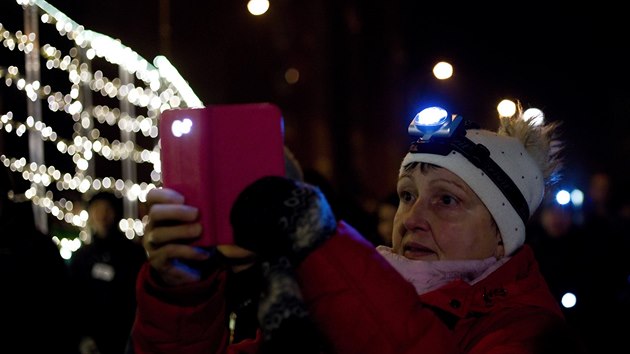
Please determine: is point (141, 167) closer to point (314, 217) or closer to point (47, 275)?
point (47, 275)

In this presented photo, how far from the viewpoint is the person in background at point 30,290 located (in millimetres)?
3420

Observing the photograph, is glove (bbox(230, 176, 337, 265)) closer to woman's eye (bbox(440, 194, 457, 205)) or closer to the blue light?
woman's eye (bbox(440, 194, 457, 205))

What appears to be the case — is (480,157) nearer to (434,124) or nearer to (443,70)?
(434,124)

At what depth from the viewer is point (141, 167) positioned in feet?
27.5

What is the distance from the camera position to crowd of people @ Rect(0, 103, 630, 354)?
1.55m

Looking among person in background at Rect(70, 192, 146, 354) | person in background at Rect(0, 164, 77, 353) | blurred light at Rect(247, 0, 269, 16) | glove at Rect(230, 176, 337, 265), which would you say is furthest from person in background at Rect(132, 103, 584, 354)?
blurred light at Rect(247, 0, 269, 16)

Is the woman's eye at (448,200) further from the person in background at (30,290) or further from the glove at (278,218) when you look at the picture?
the person in background at (30,290)

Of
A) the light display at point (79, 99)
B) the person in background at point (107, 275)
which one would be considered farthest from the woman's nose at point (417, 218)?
the person in background at point (107, 275)

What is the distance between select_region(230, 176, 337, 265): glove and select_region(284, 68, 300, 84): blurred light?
1557 centimetres

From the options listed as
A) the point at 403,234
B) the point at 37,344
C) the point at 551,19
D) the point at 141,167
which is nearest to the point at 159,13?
the point at 141,167

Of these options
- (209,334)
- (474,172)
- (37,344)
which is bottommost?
(37,344)

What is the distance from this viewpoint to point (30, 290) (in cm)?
351

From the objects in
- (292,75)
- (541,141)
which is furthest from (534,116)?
(292,75)

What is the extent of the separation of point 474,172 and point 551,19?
10226mm
